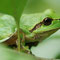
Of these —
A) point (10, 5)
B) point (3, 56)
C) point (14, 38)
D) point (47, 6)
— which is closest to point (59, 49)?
point (14, 38)

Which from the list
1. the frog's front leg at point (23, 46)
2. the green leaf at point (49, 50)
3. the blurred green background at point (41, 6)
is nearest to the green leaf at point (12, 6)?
the green leaf at point (49, 50)

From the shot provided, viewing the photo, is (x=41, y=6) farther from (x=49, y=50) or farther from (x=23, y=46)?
(x=49, y=50)

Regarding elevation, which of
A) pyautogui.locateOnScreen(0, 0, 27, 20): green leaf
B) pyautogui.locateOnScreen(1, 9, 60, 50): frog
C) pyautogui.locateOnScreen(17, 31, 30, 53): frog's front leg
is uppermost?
pyautogui.locateOnScreen(0, 0, 27, 20): green leaf

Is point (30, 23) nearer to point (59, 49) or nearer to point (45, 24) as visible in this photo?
point (45, 24)

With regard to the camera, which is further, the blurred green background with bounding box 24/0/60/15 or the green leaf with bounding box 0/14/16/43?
the blurred green background with bounding box 24/0/60/15

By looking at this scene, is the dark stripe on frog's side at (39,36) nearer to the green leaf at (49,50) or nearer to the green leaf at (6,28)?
the green leaf at (6,28)

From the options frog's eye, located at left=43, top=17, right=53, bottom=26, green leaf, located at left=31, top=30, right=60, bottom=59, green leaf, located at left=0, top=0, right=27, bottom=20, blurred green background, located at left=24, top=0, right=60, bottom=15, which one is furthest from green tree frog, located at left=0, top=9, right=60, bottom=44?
green leaf, located at left=0, top=0, right=27, bottom=20

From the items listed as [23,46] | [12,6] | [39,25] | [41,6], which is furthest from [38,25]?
[12,6]

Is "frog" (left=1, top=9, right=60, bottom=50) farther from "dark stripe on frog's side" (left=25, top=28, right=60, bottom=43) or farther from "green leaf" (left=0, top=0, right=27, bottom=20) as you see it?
"green leaf" (left=0, top=0, right=27, bottom=20)
